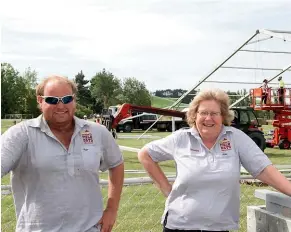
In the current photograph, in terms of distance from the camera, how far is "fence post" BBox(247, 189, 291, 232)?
262 centimetres

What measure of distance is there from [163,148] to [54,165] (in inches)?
30.1

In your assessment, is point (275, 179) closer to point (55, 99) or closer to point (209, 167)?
point (209, 167)

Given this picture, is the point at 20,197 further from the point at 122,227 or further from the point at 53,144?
the point at 122,227

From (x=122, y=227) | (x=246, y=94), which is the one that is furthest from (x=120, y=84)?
(x=122, y=227)

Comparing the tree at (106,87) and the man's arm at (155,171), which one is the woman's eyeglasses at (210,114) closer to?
the man's arm at (155,171)

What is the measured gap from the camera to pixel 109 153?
253 centimetres

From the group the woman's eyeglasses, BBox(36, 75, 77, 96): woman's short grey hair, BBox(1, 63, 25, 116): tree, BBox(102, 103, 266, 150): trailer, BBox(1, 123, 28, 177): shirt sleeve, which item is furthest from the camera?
BBox(1, 63, 25, 116): tree

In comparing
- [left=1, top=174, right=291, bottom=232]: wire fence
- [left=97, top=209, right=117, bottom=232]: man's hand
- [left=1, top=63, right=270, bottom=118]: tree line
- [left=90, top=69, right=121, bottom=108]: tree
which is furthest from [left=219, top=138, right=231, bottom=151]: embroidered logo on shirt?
[left=90, top=69, right=121, bottom=108]: tree

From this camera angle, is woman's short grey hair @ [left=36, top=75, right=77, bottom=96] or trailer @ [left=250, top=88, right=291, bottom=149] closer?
woman's short grey hair @ [left=36, top=75, right=77, bottom=96]

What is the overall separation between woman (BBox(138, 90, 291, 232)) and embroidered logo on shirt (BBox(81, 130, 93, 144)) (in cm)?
53

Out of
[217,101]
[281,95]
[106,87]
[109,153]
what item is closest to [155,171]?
[109,153]

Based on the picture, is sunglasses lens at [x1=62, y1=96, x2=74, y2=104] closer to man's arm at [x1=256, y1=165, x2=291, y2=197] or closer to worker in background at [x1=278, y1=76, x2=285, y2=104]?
man's arm at [x1=256, y1=165, x2=291, y2=197]

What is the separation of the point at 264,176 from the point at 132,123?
31.0m

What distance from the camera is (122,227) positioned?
5.16m
